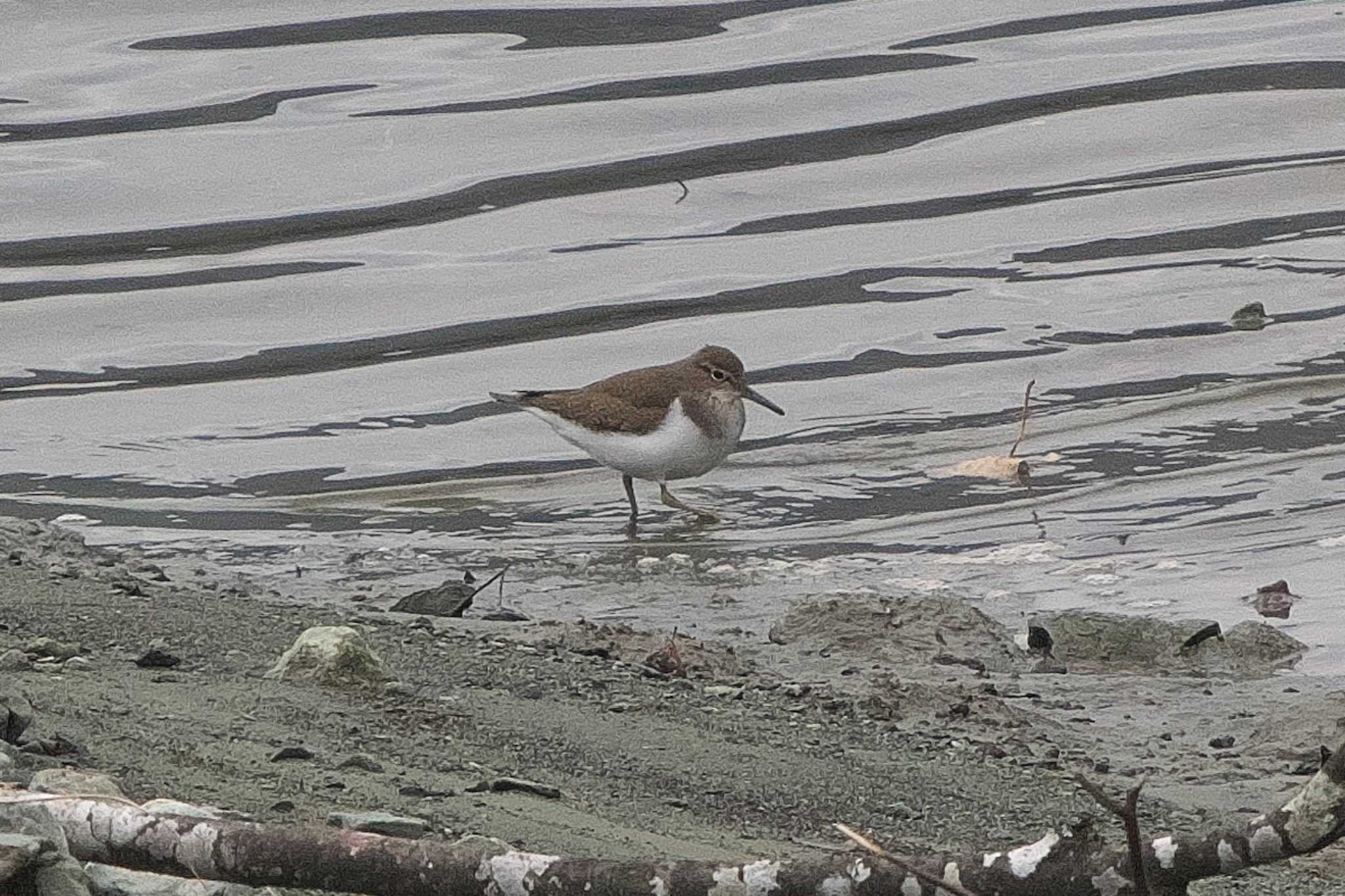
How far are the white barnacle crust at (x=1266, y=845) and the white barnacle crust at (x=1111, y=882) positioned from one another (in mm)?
142

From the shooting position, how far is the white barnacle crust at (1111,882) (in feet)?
8.63

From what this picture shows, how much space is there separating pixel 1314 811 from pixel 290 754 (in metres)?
2.19

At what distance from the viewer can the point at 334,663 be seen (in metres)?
5.02

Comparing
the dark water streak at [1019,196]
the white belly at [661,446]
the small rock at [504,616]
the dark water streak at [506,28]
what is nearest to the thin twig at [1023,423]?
the white belly at [661,446]

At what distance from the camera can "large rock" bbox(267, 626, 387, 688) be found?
501 centimetres

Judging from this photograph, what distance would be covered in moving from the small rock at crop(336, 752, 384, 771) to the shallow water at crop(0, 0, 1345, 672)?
9.36 ft

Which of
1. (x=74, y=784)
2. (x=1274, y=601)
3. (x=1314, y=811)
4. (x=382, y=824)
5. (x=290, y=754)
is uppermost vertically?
(x=1314, y=811)

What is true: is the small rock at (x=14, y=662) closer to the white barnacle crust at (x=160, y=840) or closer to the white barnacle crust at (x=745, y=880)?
the white barnacle crust at (x=160, y=840)

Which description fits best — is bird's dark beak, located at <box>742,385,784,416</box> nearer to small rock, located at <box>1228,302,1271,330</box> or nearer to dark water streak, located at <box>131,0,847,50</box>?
small rock, located at <box>1228,302,1271,330</box>

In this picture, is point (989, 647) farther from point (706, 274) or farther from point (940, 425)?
point (706, 274)

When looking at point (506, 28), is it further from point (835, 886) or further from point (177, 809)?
point (835, 886)

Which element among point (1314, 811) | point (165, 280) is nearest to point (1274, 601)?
point (1314, 811)

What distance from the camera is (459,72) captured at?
50.6ft

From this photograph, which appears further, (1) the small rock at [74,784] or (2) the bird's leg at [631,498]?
(2) the bird's leg at [631,498]
